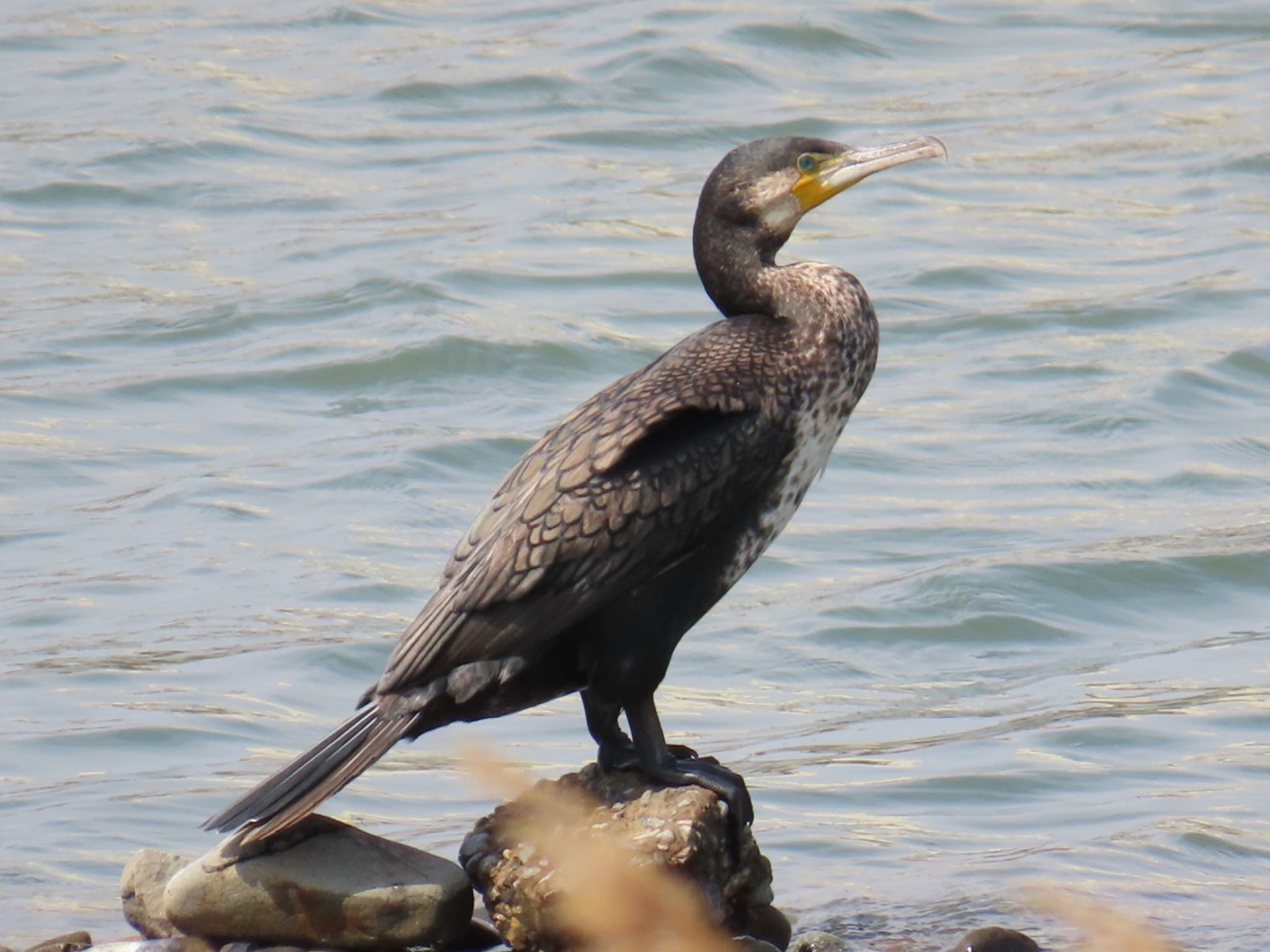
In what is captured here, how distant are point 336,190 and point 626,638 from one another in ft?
32.6

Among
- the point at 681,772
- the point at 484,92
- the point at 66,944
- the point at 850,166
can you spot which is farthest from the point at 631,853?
the point at 484,92

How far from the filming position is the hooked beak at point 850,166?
17.5 ft

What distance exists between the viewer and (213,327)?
12422 millimetres

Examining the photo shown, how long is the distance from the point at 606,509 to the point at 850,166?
3.92 ft

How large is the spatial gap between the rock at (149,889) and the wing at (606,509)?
0.73m

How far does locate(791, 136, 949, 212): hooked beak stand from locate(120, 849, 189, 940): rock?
6.89 feet

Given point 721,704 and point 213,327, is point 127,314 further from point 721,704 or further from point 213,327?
point 721,704

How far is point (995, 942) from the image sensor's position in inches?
197

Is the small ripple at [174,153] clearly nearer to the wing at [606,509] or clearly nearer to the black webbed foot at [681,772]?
the wing at [606,509]

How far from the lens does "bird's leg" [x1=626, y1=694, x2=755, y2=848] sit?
479cm

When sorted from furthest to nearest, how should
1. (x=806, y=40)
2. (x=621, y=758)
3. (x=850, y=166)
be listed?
(x=806, y=40)
(x=850, y=166)
(x=621, y=758)

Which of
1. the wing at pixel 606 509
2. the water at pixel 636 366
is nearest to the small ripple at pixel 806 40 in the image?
the water at pixel 636 366

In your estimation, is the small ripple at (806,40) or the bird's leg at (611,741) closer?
the bird's leg at (611,741)

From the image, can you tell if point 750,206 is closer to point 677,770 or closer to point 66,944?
point 677,770
